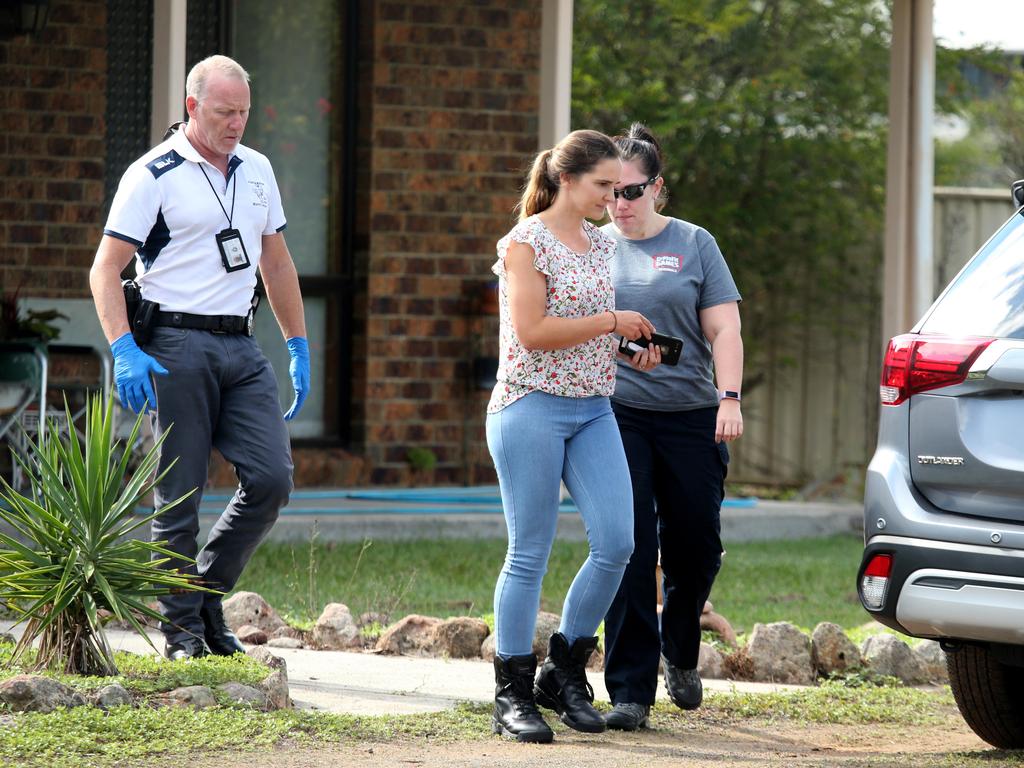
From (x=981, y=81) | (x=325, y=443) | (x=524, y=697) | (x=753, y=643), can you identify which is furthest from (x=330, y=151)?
(x=981, y=81)

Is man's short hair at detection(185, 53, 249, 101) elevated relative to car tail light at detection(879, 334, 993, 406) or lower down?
elevated

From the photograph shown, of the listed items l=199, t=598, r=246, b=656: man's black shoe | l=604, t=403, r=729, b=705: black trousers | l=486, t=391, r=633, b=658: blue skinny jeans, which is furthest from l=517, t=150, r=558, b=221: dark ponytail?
l=199, t=598, r=246, b=656: man's black shoe

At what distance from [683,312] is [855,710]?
5.41ft

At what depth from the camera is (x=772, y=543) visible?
37.6 ft

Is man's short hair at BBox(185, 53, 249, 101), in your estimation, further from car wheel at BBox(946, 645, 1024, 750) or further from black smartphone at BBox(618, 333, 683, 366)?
car wheel at BBox(946, 645, 1024, 750)

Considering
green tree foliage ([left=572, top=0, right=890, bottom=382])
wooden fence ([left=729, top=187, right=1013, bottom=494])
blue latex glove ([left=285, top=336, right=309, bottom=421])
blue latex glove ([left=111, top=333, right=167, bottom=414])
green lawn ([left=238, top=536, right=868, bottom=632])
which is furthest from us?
green tree foliage ([left=572, top=0, right=890, bottom=382])

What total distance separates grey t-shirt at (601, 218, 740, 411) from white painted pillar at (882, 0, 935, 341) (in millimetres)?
5646

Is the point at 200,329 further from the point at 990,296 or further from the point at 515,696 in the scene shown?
the point at 990,296

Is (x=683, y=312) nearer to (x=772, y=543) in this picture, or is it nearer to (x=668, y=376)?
(x=668, y=376)

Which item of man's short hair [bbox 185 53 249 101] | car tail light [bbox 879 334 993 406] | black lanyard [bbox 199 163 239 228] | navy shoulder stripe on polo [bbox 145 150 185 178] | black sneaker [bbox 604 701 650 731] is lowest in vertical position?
black sneaker [bbox 604 701 650 731]

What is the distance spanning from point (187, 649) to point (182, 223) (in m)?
1.42

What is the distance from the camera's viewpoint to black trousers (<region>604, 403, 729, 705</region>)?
564 centimetres

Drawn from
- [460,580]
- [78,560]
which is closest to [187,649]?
[78,560]

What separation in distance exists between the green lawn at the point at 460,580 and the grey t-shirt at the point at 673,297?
7.65 ft
